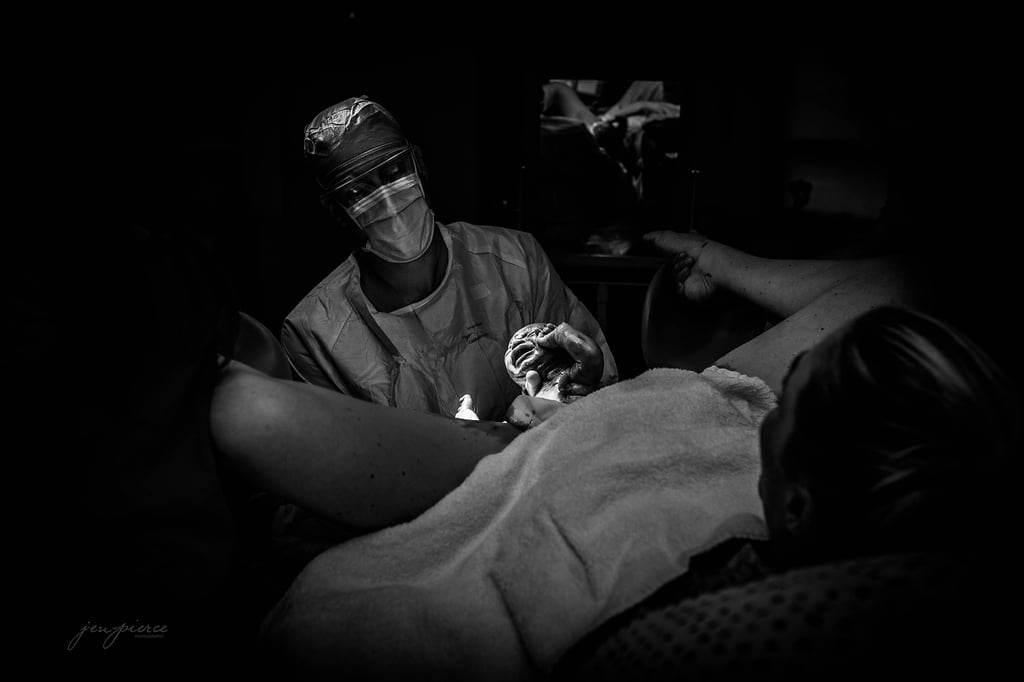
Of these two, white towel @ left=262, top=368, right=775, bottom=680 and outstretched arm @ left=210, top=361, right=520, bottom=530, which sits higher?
outstretched arm @ left=210, top=361, right=520, bottom=530

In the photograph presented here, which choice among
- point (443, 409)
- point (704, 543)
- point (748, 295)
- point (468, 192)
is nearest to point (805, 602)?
point (704, 543)

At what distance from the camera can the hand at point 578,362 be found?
4.61ft

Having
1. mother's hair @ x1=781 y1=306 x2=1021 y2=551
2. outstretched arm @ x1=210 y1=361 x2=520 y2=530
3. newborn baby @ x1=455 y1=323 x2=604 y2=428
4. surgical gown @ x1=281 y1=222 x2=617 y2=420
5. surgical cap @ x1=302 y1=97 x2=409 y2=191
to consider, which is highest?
surgical cap @ x1=302 y1=97 x2=409 y2=191

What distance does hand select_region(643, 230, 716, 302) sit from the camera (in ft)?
4.59

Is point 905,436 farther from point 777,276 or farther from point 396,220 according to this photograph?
point 396,220

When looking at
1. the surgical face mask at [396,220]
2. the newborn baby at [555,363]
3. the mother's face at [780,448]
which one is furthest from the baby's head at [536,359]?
the mother's face at [780,448]

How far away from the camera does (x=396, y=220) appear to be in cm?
185

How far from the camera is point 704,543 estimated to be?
34.2 inches

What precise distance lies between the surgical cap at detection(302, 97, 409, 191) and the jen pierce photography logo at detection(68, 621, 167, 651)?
1171mm

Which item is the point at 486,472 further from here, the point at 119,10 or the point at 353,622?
the point at 119,10

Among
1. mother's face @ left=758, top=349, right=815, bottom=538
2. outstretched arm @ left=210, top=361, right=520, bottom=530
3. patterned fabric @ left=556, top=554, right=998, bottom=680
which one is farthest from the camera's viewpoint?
outstretched arm @ left=210, top=361, right=520, bottom=530

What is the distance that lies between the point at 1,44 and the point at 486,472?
838mm

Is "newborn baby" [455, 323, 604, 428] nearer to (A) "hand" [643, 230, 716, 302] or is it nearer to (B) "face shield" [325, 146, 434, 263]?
(A) "hand" [643, 230, 716, 302]

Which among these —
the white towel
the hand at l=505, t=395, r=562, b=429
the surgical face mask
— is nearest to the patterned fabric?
the white towel
